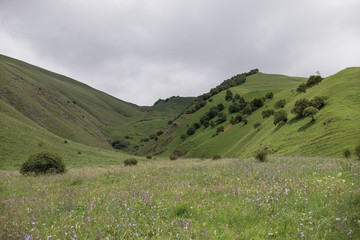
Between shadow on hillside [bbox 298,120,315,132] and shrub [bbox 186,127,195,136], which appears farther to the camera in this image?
shrub [bbox 186,127,195,136]

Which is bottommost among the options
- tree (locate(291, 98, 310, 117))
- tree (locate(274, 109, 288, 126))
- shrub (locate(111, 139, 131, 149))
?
shrub (locate(111, 139, 131, 149))

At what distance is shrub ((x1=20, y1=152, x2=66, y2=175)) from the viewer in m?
17.2

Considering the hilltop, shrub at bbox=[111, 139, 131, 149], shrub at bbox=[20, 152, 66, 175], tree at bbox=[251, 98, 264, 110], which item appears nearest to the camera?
shrub at bbox=[20, 152, 66, 175]

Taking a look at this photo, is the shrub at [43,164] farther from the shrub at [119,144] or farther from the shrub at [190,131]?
the shrub at [119,144]

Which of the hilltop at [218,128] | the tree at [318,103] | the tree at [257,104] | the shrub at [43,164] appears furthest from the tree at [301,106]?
the shrub at [43,164]

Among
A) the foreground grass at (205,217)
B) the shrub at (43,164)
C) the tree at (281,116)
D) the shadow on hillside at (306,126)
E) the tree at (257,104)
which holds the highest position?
the tree at (257,104)

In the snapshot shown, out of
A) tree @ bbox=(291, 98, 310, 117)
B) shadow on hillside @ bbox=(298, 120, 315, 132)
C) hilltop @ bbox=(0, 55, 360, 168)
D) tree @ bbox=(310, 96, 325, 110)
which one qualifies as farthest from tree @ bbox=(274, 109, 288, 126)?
shadow on hillside @ bbox=(298, 120, 315, 132)

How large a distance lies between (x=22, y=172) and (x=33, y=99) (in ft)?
256

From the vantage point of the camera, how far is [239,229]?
4297 mm

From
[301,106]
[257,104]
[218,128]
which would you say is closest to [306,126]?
[301,106]

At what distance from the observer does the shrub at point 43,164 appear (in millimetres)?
17203

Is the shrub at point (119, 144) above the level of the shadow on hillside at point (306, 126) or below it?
below

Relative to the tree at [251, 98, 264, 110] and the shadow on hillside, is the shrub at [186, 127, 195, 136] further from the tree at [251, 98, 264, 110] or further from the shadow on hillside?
the shadow on hillside

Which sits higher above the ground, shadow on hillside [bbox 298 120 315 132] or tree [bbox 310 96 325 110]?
tree [bbox 310 96 325 110]
